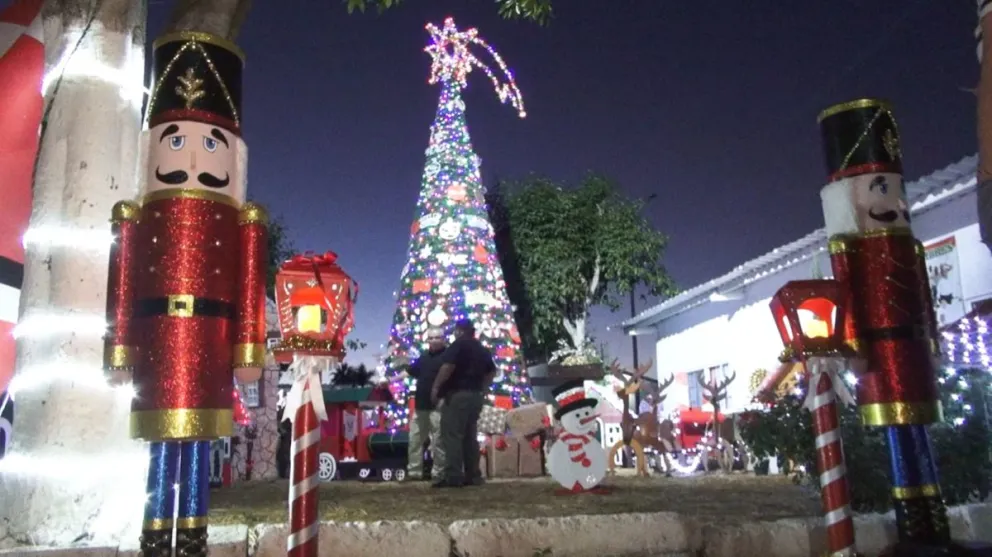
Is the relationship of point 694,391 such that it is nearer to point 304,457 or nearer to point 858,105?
point 858,105

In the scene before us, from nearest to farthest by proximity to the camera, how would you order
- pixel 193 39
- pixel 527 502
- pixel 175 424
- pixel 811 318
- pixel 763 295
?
pixel 175 424 → pixel 193 39 → pixel 811 318 → pixel 527 502 → pixel 763 295

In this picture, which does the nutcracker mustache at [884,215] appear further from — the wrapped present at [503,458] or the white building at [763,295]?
the wrapped present at [503,458]

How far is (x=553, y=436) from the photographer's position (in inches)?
476

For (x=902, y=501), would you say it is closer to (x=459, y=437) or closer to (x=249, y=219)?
(x=249, y=219)

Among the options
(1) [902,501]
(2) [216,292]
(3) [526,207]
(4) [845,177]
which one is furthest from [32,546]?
Result: (3) [526,207]

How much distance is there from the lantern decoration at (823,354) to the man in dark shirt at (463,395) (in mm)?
4565

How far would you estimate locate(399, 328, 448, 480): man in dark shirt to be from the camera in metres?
8.35

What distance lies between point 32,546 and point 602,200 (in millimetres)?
23959

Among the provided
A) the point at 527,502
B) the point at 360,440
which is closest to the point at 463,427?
the point at 527,502

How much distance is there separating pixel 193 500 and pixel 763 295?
13.1 m

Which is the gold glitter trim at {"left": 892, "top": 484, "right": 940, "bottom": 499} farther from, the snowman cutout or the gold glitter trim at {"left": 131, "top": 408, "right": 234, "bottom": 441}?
the gold glitter trim at {"left": 131, "top": 408, "right": 234, "bottom": 441}

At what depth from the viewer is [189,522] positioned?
3203 mm

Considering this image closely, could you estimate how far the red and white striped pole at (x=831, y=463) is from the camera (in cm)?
332

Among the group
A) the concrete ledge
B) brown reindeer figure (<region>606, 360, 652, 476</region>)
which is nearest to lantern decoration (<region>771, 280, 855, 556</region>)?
the concrete ledge
